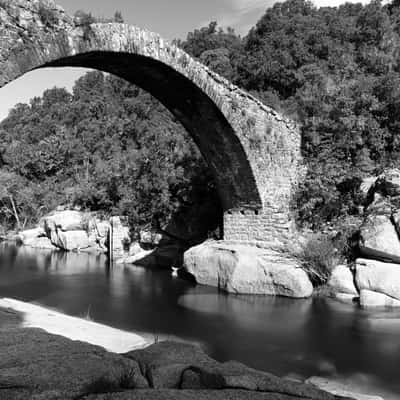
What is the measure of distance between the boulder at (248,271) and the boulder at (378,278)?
1129 mm

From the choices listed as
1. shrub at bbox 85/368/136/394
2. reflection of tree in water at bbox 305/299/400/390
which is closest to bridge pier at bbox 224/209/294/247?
reflection of tree in water at bbox 305/299/400/390

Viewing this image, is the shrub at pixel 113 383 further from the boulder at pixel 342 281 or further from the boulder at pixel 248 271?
the boulder at pixel 342 281

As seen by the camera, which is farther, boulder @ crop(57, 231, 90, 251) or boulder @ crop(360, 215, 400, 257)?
boulder @ crop(57, 231, 90, 251)

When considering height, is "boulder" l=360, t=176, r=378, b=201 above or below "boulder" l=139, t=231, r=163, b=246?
above

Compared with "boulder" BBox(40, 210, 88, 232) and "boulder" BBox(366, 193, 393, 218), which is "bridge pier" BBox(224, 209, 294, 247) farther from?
"boulder" BBox(40, 210, 88, 232)

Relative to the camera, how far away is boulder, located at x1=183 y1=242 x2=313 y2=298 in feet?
29.1

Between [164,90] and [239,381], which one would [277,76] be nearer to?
[164,90]

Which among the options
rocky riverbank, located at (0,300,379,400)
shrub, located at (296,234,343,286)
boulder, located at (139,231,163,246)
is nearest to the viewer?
rocky riverbank, located at (0,300,379,400)

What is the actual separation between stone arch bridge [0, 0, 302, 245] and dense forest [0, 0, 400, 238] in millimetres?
948

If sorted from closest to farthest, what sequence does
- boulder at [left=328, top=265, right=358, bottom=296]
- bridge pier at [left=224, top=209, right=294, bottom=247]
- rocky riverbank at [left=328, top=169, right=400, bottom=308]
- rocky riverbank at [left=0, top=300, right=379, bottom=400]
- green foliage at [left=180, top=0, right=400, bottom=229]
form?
rocky riverbank at [left=0, top=300, right=379, bottom=400] < rocky riverbank at [left=328, top=169, right=400, bottom=308] < boulder at [left=328, top=265, right=358, bottom=296] < bridge pier at [left=224, top=209, right=294, bottom=247] < green foliage at [left=180, top=0, right=400, bottom=229]

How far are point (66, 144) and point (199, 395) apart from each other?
24340mm

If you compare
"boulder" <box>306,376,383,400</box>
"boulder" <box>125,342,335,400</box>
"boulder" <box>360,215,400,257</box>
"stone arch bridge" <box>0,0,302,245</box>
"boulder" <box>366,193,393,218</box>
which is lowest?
"boulder" <box>306,376,383,400</box>

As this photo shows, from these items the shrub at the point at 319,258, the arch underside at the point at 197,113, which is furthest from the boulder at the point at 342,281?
the arch underside at the point at 197,113

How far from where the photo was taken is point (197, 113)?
921 centimetres
